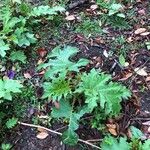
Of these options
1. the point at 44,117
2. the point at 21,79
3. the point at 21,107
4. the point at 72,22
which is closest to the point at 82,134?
the point at 44,117

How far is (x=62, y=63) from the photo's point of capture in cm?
371

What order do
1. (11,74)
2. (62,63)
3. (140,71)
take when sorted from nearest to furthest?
(62,63) < (140,71) < (11,74)

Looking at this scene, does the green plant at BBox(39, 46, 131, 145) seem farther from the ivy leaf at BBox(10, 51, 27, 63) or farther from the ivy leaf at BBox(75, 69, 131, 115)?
the ivy leaf at BBox(10, 51, 27, 63)

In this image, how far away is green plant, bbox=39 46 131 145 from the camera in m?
3.35

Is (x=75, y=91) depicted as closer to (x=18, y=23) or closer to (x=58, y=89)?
(x=58, y=89)

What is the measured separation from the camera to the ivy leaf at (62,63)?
12.0ft

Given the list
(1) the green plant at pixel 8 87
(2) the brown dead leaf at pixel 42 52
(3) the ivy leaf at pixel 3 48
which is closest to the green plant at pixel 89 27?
(2) the brown dead leaf at pixel 42 52

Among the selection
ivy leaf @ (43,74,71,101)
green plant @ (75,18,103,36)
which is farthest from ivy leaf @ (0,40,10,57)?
green plant @ (75,18,103,36)

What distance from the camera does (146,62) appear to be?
3.94 meters

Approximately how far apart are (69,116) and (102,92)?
40 centimetres

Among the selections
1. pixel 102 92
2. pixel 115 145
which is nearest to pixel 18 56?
pixel 102 92

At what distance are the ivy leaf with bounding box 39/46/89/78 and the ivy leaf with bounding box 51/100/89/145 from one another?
32 centimetres

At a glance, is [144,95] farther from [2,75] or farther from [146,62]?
[2,75]

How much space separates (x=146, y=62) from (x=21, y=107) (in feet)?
4.64
